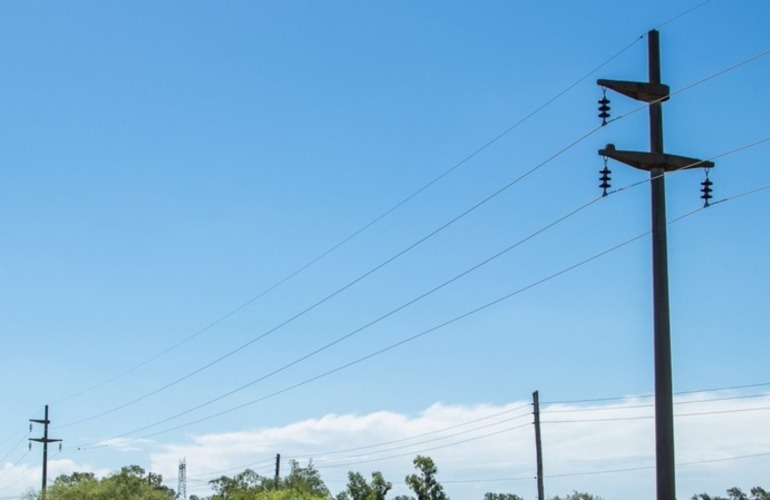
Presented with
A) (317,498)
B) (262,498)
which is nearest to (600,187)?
(317,498)

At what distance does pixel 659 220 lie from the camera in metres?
21.6

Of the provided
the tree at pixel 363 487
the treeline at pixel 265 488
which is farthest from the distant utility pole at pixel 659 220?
the tree at pixel 363 487

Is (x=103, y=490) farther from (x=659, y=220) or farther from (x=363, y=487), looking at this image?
(x=659, y=220)

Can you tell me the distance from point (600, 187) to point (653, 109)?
1.93 m

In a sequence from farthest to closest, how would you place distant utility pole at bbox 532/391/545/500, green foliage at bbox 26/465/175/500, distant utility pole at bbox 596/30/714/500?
green foliage at bbox 26/465/175/500 → distant utility pole at bbox 532/391/545/500 → distant utility pole at bbox 596/30/714/500

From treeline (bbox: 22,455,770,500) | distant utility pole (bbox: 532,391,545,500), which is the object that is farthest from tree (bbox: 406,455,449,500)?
distant utility pole (bbox: 532,391,545,500)

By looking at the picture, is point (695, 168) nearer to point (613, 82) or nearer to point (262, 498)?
point (613, 82)


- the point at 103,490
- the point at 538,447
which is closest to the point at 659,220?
the point at 538,447

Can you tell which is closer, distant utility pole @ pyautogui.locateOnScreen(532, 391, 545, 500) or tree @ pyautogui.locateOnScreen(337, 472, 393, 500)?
distant utility pole @ pyautogui.locateOnScreen(532, 391, 545, 500)

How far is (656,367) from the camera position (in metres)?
20.7

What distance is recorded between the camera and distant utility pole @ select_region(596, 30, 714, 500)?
20219 millimetres

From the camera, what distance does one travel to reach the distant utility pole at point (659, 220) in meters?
20.2

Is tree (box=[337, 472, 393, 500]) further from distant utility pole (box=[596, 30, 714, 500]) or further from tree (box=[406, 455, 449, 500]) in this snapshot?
distant utility pole (box=[596, 30, 714, 500])

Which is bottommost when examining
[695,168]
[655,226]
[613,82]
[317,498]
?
[317,498]
